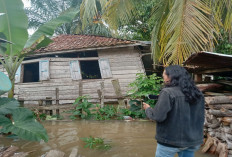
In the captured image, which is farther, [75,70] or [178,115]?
[75,70]

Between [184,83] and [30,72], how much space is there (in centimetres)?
1286

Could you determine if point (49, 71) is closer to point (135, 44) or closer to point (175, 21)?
point (135, 44)

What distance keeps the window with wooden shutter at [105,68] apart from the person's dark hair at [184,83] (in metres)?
7.40

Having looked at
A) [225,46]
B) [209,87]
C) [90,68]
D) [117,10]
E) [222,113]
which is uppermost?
[117,10]

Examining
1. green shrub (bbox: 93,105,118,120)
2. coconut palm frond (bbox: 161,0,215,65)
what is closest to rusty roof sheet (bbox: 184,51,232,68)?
coconut palm frond (bbox: 161,0,215,65)

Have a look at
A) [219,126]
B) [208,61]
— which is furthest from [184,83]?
[219,126]

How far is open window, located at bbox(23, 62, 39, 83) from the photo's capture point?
1216 cm

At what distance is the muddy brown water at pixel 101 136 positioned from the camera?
357 centimetres

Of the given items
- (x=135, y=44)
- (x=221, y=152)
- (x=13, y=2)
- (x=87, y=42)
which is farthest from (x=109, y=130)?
(x=87, y=42)

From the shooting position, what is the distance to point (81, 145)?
4.00 meters

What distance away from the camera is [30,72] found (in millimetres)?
12625

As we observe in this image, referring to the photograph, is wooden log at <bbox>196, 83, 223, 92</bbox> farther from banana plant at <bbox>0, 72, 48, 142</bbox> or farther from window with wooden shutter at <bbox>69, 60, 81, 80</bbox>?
window with wooden shutter at <bbox>69, 60, 81, 80</bbox>

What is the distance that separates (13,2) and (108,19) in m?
3.43

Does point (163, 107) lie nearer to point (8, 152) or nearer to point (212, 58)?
point (212, 58)
